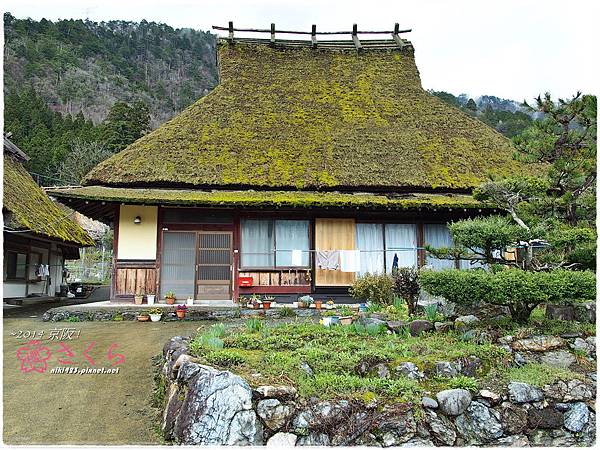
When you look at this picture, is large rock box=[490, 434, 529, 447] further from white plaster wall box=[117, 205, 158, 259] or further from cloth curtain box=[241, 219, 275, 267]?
white plaster wall box=[117, 205, 158, 259]

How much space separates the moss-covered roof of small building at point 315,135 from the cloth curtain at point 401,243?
1.03 meters

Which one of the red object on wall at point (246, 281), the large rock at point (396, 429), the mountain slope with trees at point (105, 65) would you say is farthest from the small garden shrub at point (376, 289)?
the mountain slope with trees at point (105, 65)

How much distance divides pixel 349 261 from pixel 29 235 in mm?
9626

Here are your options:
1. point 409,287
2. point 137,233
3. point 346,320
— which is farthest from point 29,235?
point 409,287

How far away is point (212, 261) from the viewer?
38.7 feet

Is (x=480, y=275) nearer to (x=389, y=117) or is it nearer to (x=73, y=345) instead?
(x=73, y=345)

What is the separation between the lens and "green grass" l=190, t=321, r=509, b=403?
15.6 ft

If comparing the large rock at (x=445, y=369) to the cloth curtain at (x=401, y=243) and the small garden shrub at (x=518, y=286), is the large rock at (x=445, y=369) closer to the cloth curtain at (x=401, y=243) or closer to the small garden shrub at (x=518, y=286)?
the small garden shrub at (x=518, y=286)

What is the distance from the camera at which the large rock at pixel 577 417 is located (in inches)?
192

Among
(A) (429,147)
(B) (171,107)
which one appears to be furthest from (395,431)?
(B) (171,107)

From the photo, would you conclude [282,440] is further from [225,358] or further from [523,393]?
[523,393]

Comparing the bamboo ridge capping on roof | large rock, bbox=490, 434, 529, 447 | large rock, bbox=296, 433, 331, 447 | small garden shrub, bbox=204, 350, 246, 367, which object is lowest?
large rock, bbox=490, 434, 529, 447

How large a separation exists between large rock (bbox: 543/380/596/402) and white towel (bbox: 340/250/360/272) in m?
6.52

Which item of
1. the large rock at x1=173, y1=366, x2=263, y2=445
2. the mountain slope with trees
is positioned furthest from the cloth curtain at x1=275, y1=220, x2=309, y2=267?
the mountain slope with trees
